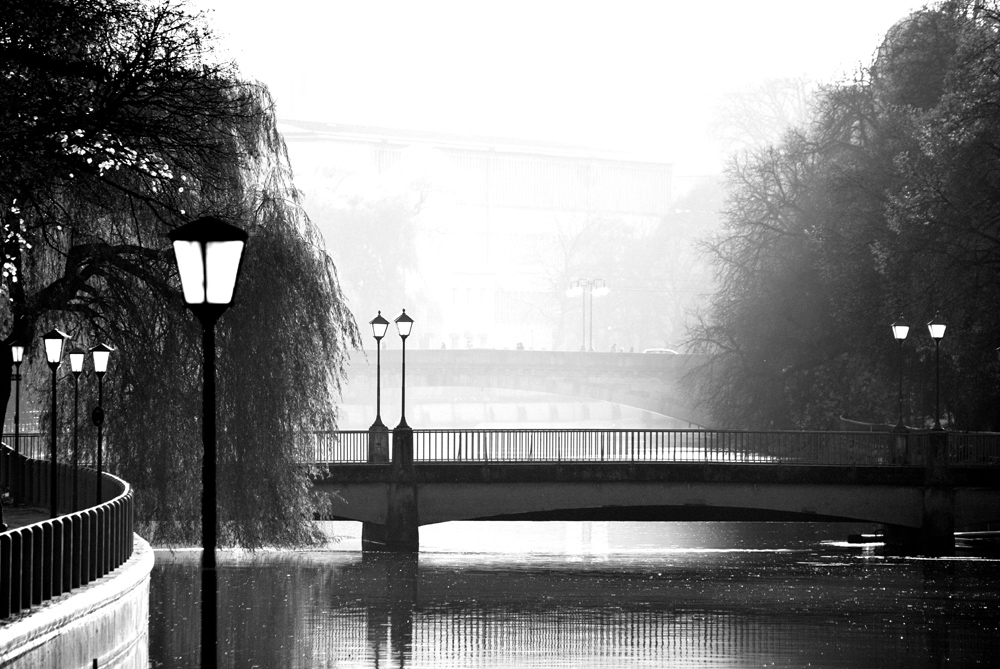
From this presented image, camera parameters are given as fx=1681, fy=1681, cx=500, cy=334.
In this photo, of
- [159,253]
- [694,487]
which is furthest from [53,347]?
[694,487]

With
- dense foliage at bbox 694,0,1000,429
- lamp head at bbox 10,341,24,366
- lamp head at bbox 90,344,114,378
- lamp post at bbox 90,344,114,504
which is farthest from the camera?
dense foliage at bbox 694,0,1000,429

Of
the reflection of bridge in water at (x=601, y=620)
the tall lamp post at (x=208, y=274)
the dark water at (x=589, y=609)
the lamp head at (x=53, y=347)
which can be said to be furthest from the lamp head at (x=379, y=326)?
the tall lamp post at (x=208, y=274)

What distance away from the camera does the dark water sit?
24.3m

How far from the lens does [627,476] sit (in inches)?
1532

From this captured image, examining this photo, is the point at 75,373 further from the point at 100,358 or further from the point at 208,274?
the point at 208,274

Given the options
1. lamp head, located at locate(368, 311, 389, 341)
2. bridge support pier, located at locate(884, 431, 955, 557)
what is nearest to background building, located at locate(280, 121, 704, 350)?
lamp head, located at locate(368, 311, 389, 341)

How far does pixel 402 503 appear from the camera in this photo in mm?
38938

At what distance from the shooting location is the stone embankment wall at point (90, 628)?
14.2 meters

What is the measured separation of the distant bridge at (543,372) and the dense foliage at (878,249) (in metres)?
27.1

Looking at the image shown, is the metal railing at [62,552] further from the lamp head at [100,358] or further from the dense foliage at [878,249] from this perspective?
the dense foliage at [878,249]

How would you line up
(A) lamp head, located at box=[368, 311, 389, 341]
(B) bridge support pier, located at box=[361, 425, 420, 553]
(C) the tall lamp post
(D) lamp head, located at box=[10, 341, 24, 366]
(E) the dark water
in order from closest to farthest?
1. (C) the tall lamp post
2. (E) the dark water
3. (D) lamp head, located at box=[10, 341, 24, 366]
4. (B) bridge support pier, located at box=[361, 425, 420, 553]
5. (A) lamp head, located at box=[368, 311, 389, 341]

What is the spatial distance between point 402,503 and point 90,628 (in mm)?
22299

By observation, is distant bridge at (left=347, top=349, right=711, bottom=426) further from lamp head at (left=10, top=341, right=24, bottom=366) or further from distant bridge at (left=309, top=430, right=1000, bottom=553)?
lamp head at (left=10, top=341, right=24, bottom=366)

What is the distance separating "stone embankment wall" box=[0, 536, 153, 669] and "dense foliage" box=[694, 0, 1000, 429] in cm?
2179
